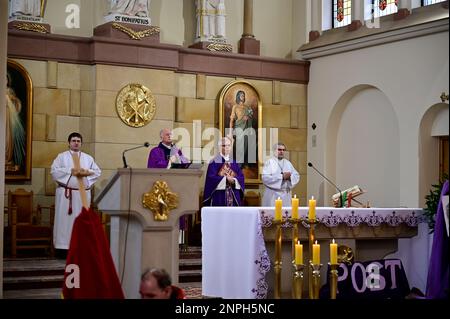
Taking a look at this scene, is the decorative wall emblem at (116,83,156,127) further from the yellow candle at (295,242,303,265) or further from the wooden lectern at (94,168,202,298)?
the yellow candle at (295,242,303,265)

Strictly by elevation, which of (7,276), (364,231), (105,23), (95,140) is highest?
(105,23)

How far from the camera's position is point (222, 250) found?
30.2 feet

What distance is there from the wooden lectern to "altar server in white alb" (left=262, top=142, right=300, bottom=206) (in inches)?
240

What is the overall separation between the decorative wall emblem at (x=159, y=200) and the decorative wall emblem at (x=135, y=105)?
6433 millimetres

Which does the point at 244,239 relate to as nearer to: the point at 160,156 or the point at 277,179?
the point at 160,156

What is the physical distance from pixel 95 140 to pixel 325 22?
203 inches

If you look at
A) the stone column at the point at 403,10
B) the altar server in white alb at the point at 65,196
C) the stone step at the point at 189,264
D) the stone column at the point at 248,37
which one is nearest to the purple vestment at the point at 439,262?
the stone step at the point at 189,264

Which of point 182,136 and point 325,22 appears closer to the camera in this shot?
point 182,136

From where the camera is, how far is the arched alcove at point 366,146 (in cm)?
1422

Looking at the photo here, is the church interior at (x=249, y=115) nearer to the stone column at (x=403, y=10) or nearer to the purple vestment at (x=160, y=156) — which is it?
the stone column at (x=403, y=10)

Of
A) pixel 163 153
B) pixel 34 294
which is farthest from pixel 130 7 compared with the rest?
pixel 34 294

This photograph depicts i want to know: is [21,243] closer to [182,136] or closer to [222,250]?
[182,136]

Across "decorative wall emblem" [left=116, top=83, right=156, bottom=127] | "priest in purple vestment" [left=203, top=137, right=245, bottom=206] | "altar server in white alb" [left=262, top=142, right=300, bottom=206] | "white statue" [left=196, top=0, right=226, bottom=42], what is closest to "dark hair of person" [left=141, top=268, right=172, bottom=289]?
"priest in purple vestment" [left=203, top=137, right=245, bottom=206]
